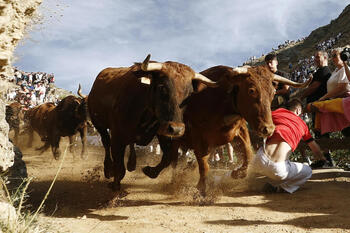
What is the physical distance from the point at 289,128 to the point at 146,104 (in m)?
2.11

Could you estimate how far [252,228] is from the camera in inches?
147

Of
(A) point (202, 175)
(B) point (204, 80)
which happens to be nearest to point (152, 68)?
(B) point (204, 80)

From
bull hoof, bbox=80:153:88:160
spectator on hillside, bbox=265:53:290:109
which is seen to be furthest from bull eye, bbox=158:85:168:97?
bull hoof, bbox=80:153:88:160

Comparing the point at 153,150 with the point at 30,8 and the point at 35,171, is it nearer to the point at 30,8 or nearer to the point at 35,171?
the point at 35,171

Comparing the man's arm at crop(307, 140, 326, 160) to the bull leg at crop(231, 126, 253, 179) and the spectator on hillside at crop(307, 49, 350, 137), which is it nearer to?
the spectator on hillside at crop(307, 49, 350, 137)

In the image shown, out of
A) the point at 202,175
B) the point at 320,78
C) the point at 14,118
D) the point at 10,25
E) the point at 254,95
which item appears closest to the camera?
the point at 10,25

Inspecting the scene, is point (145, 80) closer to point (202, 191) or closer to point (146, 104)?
point (146, 104)

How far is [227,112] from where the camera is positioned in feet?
17.0

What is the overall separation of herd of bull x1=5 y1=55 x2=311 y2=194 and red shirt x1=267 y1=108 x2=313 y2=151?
504 mm

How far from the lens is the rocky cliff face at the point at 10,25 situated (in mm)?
2876

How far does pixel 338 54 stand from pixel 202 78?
249 cm

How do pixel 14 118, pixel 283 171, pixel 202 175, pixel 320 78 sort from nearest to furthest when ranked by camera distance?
pixel 283 171 < pixel 202 175 < pixel 320 78 < pixel 14 118

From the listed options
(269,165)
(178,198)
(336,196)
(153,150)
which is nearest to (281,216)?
(269,165)

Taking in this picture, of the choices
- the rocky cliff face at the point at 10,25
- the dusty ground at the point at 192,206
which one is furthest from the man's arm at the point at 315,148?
the rocky cliff face at the point at 10,25
